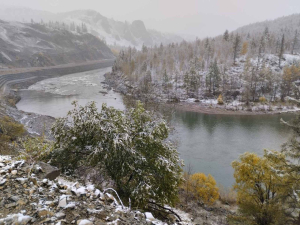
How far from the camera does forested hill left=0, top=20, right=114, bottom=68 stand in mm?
106188

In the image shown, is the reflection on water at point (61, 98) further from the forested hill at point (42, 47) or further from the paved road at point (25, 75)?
the forested hill at point (42, 47)

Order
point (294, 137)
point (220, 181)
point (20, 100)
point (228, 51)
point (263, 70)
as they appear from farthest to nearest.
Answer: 1. point (228, 51)
2. point (263, 70)
3. point (20, 100)
4. point (220, 181)
5. point (294, 137)

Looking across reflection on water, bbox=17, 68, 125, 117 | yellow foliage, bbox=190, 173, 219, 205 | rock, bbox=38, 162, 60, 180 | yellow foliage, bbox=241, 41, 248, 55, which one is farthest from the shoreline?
rock, bbox=38, 162, 60, 180

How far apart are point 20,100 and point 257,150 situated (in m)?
58.8

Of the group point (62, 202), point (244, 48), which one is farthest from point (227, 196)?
point (244, 48)

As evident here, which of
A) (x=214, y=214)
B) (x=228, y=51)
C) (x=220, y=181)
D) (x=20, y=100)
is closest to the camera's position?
(x=214, y=214)

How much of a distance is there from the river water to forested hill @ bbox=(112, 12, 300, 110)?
41.5ft

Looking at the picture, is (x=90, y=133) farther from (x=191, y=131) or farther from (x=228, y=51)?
(x=228, y=51)

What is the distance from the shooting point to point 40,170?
6078 millimetres

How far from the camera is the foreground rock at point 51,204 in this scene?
408 cm

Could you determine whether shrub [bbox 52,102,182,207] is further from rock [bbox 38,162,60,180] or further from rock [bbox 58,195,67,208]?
rock [bbox 58,195,67,208]

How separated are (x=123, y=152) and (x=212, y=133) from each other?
100 feet

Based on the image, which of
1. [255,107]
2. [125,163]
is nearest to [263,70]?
[255,107]

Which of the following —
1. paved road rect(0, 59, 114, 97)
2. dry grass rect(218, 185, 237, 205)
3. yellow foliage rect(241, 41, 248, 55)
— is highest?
yellow foliage rect(241, 41, 248, 55)
